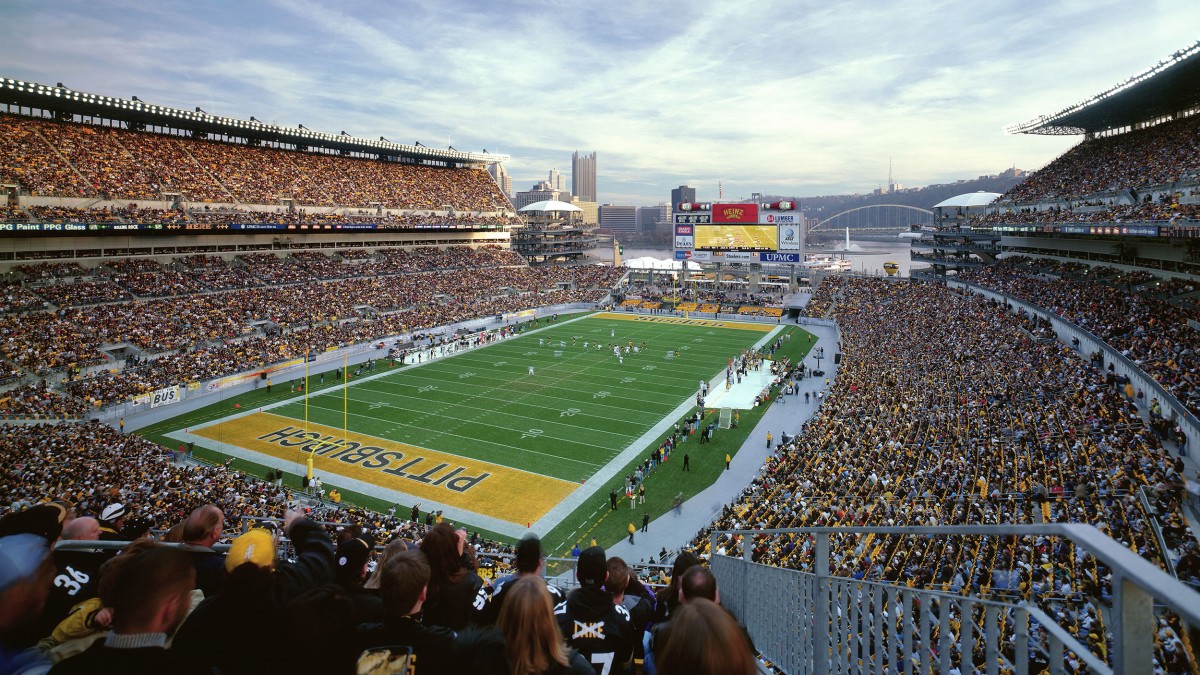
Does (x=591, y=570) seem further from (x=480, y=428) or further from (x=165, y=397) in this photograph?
(x=165, y=397)

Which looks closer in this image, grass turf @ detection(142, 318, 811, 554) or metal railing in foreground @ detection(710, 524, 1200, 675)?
metal railing in foreground @ detection(710, 524, 1200, 675)

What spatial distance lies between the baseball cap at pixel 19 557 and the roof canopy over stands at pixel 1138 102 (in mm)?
40359

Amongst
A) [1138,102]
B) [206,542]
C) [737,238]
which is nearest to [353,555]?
[206,542]

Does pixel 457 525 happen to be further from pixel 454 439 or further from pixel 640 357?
pixel 640 357

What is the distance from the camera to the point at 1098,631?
712 cm

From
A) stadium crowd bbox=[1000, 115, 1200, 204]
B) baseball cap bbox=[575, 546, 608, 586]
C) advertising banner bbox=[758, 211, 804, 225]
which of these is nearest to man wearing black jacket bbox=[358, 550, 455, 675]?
baseball cap bbox=[575, 546, 608, 586]

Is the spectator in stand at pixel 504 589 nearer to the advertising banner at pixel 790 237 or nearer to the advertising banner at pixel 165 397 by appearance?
the advertising banner at pixel 165 397

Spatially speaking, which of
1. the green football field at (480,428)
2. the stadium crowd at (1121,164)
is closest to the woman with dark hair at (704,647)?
the green football field at (480,428)

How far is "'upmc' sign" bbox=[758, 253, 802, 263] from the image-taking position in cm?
5647

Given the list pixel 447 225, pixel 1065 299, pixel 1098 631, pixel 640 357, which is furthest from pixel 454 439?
pixel 447 225

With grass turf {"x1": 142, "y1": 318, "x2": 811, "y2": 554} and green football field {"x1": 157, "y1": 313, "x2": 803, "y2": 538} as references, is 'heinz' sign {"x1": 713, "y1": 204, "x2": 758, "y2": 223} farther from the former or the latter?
green football field {"x1": 157, "y1": 313, "x2": 803, "y2": 538}

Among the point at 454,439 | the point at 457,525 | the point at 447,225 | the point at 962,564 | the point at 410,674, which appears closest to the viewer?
the point at 410,674

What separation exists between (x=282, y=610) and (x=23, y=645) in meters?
1.22

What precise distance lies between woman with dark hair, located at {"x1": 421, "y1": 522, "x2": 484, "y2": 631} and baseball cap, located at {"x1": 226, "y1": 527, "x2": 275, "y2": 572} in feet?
3.05
